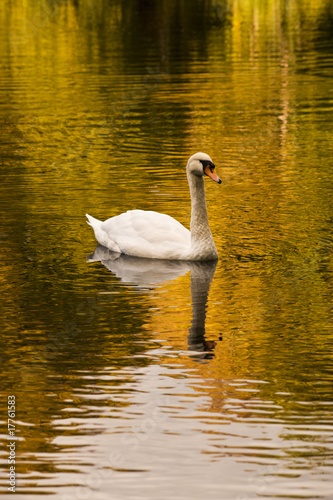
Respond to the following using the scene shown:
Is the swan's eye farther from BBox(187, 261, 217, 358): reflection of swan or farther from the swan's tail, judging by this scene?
the swan's tail

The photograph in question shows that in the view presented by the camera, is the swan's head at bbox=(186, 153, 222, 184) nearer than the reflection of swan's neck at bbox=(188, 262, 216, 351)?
No

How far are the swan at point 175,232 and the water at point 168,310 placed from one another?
181 millimetres

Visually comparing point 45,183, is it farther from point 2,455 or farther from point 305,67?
point 305,67

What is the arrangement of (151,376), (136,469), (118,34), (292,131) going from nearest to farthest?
(136,469) → (151,376) → (292,131) → (118,34)

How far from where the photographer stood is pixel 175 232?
13.1m

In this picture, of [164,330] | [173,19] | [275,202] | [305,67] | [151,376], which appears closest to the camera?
[151,376]

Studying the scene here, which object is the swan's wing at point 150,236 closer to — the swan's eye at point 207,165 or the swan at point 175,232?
the swan at point 175,232

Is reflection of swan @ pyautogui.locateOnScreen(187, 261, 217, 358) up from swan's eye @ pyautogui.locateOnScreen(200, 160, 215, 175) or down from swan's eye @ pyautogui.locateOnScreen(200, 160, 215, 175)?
down

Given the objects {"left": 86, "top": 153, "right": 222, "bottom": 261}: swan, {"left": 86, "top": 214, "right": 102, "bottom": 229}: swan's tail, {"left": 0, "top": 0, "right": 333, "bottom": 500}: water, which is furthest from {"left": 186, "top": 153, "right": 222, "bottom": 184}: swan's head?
{"left": 86, "top": 214, "right": 102, "bottom": 229}: swan's tail

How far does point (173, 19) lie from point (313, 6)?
10263 millimetres

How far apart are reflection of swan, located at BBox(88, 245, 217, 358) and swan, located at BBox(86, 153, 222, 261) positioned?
110 mm

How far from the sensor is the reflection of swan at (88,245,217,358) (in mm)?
11367

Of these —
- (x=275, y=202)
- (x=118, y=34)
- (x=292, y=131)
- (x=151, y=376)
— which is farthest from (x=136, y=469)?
(x=118, y=34)

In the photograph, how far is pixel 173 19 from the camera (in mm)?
63438
